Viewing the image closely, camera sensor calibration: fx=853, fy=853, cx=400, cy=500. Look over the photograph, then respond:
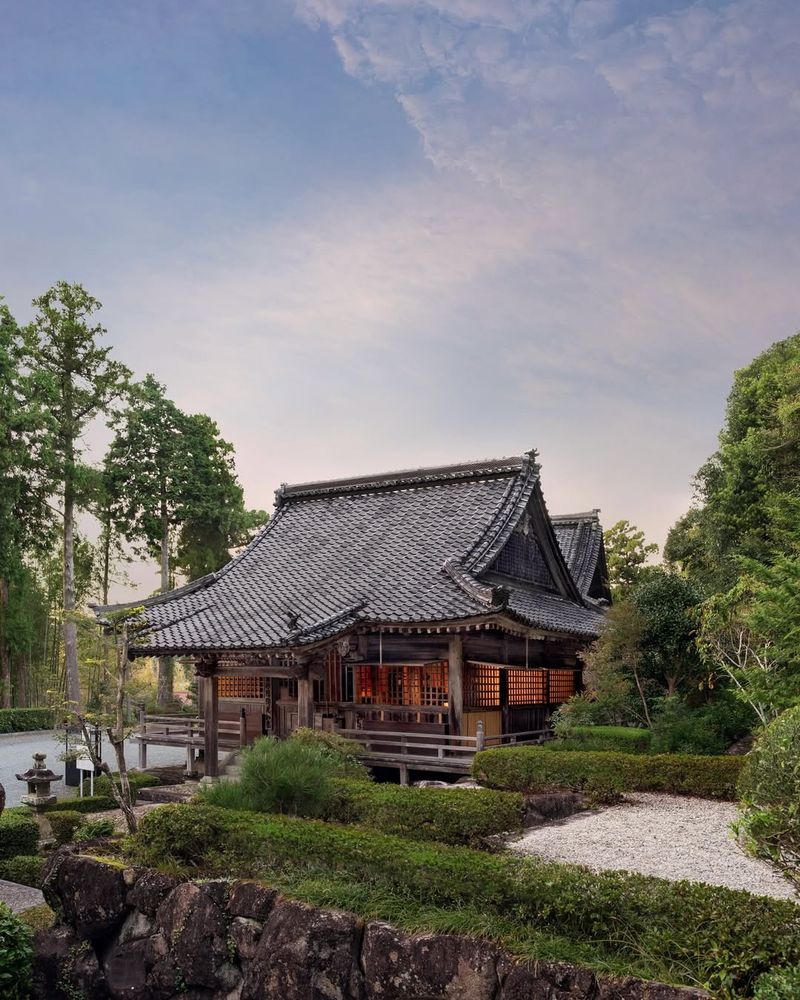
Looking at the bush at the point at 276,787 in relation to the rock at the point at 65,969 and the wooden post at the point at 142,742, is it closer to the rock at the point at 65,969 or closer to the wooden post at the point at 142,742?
the rock at the point at 65,969

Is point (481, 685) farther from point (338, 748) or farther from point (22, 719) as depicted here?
point (22, 719)

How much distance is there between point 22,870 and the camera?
1356cm

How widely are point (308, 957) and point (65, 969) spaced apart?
12.6 ft

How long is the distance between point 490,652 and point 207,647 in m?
6.56

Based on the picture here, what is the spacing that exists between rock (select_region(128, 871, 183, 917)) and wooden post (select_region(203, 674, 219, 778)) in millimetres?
9259

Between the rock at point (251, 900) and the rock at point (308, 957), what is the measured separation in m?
0.23

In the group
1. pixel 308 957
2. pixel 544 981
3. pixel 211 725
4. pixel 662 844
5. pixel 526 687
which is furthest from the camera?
pixel 526 687

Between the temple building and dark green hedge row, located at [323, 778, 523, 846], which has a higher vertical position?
the temple building

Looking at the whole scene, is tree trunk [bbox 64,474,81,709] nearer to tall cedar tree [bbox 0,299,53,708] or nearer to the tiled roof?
tall cedar tree [bbox 0,299,53,708]

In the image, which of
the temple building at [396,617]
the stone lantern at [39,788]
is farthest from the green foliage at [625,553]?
the stone lantern at [39,788]

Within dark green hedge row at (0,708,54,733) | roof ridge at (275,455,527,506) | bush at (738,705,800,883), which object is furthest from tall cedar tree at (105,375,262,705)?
bush at (738,705,800,883)

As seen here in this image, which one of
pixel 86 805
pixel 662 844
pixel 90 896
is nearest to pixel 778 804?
pixel 662 844

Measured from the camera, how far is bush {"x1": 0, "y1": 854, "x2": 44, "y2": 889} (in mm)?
13477

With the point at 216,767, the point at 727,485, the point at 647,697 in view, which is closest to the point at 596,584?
the point at 727,485
